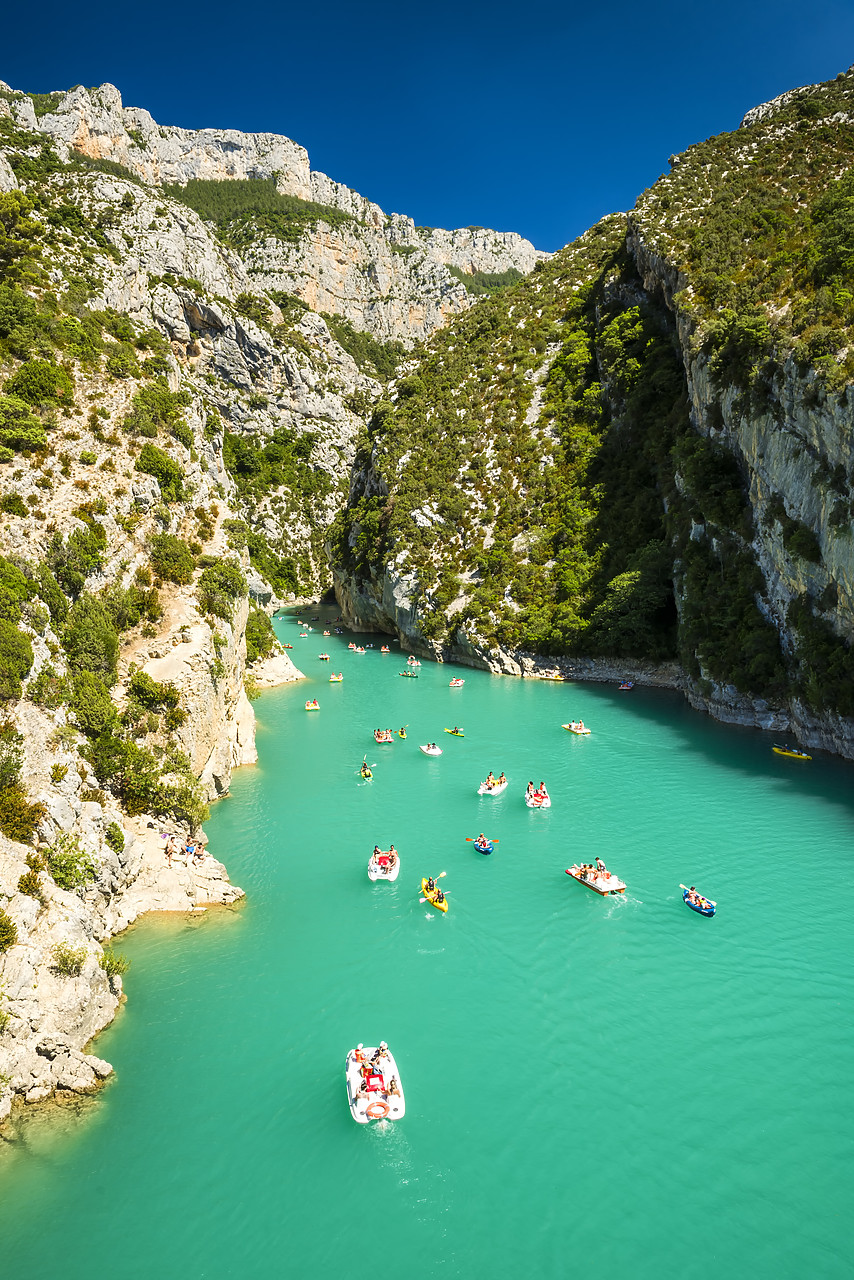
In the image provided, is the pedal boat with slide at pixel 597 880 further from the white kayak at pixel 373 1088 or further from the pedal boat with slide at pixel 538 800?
the white kayak at pixel 373 1088

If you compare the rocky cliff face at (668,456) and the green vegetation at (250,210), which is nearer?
the rocky cliff face at (668,456)

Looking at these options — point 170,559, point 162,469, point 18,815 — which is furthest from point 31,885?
point 162,469

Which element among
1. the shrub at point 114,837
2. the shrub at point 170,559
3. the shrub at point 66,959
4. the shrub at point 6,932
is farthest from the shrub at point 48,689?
the shrub at point 170,559

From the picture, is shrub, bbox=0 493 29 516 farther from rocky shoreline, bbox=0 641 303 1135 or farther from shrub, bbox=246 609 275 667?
shrub, bbox=246 609 275 667

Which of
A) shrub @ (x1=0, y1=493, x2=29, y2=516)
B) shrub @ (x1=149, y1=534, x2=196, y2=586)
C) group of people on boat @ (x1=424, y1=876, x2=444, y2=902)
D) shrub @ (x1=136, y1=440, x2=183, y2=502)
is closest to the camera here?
group of people on boat @ (x1=424, y1=876, x2=444, y2=902)

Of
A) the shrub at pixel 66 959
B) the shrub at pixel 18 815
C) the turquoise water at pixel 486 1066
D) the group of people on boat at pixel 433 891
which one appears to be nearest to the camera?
the turquoise water at pixel 486 1066

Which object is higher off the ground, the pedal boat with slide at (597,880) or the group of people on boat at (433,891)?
the pedal boat with slide at (597,880)

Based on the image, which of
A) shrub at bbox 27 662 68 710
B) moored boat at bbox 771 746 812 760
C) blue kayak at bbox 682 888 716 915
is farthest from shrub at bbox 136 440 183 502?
moored boat at bbox 771 746 812 760

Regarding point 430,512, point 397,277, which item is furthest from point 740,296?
point 397,277
